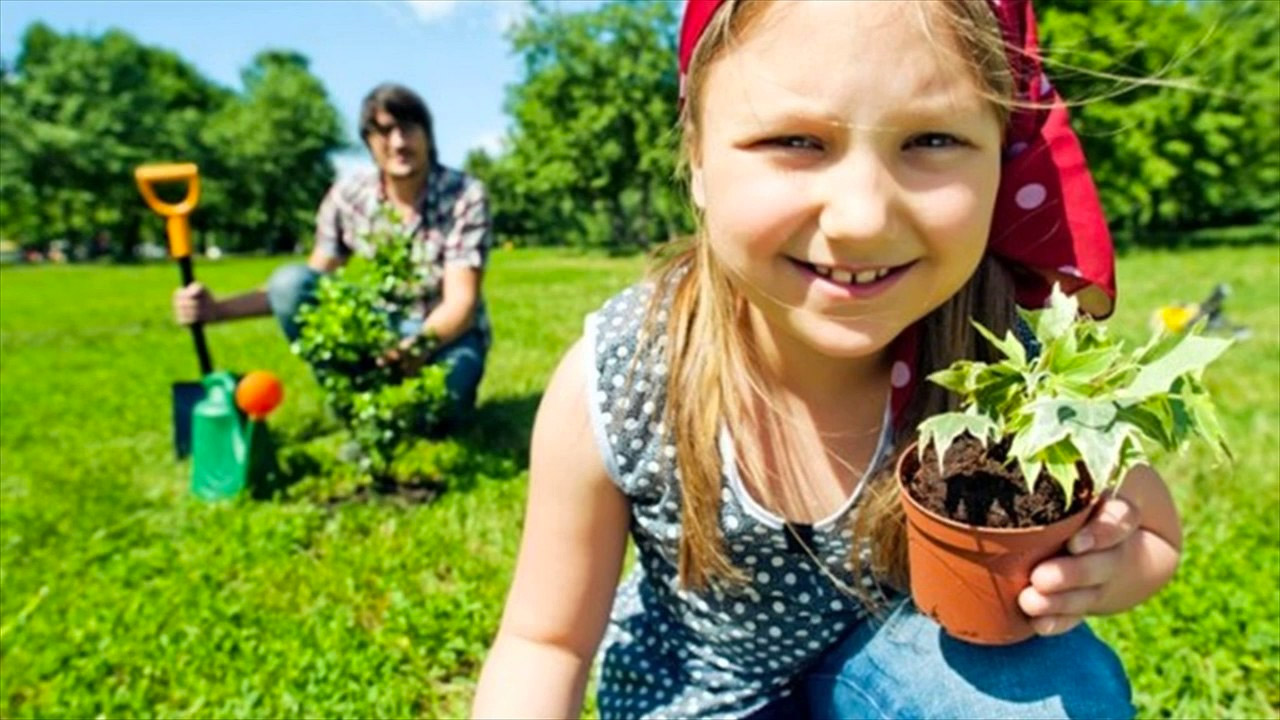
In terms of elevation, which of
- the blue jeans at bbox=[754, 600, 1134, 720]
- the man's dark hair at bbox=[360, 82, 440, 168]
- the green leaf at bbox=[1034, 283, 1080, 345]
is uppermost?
the man's dark hair at bbox=[360, 82, 440, 168]

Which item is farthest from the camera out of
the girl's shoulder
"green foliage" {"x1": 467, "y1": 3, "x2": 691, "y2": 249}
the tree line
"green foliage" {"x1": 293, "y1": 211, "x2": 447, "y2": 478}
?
"green foliage" {"x1": 467, "y1": 3, "x2": 691, "y2": 249}

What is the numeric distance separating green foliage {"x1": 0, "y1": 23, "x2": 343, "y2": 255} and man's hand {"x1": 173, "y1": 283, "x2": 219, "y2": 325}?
38118 millimetres

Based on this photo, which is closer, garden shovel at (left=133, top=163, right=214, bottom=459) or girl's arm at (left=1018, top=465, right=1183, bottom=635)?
girl's arm at (left=1018, top=465, right=1183, bottom=635)

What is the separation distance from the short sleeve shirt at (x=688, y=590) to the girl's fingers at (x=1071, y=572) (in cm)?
31

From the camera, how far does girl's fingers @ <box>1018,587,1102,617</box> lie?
121cm

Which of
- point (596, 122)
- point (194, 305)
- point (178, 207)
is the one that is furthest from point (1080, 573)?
point (596, 122)

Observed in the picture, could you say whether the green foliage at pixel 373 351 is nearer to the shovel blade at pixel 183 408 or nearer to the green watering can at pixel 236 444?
the green watering can at pixel 236 444

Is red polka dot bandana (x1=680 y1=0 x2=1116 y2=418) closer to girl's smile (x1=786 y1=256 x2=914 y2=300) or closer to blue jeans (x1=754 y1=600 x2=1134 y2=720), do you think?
girl's smile (x1=786 y1=256 x2=914 y2=300)

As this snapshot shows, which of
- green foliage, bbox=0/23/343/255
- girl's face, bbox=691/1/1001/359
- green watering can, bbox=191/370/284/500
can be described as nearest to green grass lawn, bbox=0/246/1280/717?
green watering can, bbox=191/370/284/500

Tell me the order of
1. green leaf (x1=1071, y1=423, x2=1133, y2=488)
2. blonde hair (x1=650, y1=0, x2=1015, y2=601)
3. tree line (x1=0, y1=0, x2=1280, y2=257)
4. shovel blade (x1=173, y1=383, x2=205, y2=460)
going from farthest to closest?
tree line (x1=0, y1=0, x2=1280, y2=257)
shovel blade (x1=173, y1=383, x2=205, y2=460)
blonde hair (x1=650, y1=0, x2=1015, y2=601)
green leaf (x1=1071, y1=423, x2=1133, y2=488)

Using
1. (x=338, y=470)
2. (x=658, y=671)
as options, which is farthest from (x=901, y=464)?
(x=338, y=470)

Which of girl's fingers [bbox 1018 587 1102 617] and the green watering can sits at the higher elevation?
girl's fingers [bbox 1018 587 1102 617]

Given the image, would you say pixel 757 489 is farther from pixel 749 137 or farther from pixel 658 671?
pixel 749 137

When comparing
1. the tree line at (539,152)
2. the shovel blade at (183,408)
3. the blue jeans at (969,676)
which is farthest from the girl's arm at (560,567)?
the tree line at (539,152)
